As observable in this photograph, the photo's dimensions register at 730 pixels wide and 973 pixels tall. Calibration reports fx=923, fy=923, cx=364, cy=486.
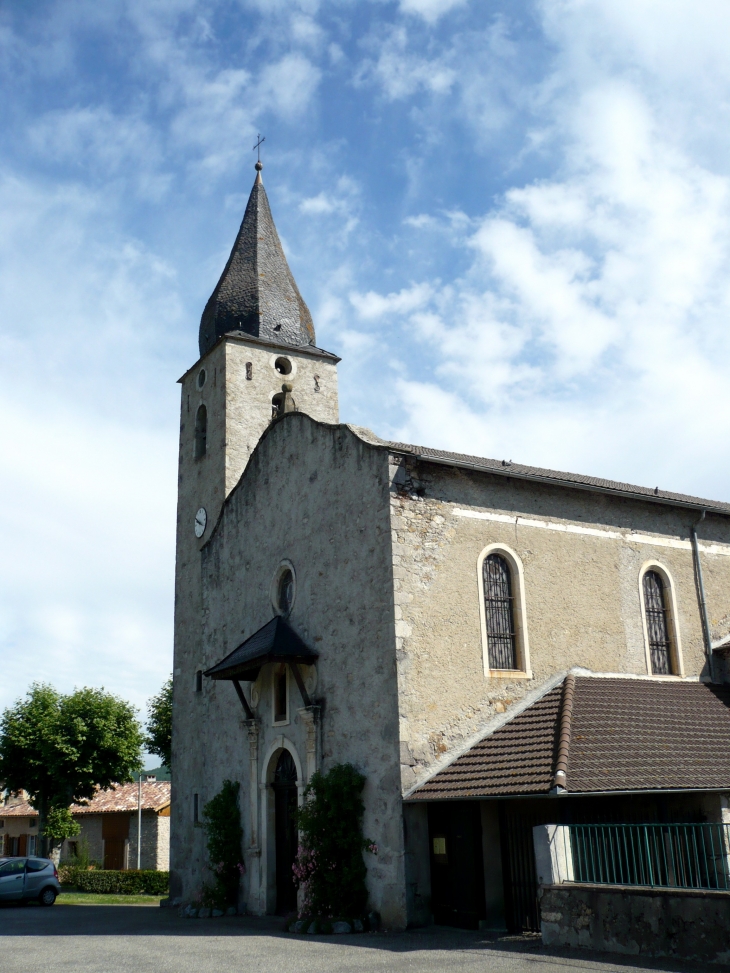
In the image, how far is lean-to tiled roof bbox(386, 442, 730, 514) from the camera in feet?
49.4

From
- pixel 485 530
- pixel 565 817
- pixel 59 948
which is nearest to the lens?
pixel 565 817

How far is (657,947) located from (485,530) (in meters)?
7.19

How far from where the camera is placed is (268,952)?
38.6ft

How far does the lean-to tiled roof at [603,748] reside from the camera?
12.1 metres

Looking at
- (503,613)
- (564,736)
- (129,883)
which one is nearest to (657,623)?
(503,613)

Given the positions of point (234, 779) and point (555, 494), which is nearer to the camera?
point (555, 494)

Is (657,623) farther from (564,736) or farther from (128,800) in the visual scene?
(128,800)

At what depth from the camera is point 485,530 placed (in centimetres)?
1534

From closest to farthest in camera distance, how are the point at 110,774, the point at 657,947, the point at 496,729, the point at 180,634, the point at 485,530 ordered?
the point at 657,947 < the point at 496,729 < the point at 485,530 < the point at 180,634 < the point at 110,774

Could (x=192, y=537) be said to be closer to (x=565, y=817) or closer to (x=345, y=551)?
(x=345, y=551)

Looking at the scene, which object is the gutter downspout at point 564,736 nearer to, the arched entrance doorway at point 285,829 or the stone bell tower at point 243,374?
the arched entrance doorway at point 285,829

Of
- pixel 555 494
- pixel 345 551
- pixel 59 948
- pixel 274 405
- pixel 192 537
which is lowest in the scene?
pixel 59 948

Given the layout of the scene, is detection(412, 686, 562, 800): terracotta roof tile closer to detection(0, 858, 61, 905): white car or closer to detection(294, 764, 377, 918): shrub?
detection(294, 764, 377, 918): shrub

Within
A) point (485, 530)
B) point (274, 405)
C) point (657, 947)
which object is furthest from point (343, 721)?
point (274, 405)
